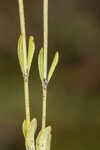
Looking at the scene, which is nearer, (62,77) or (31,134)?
(31,134)

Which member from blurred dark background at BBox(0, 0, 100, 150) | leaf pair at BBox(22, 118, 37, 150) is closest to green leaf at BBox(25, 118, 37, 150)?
leaf pair at BBox(22, 118, 37, 150)

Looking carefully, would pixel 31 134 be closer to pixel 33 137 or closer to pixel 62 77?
pixel 33 137

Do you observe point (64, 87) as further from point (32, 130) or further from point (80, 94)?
point (32, 130)

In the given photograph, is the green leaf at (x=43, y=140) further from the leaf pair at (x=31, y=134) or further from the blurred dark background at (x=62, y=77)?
the blurred dark background at (x=62, y=77)

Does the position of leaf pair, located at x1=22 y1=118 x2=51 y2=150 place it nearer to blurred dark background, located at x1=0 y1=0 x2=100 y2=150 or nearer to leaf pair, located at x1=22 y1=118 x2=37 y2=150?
leaf pair, located at x1=22 y1=118 x2=37 y2=150

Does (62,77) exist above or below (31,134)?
below

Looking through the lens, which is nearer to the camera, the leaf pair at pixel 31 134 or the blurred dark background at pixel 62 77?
the leaf pair at pixel 31 134

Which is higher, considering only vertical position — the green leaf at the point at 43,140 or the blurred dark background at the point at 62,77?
the green leaf at the point at 43,140

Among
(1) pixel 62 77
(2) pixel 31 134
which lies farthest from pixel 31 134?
(1) pixel 62 77

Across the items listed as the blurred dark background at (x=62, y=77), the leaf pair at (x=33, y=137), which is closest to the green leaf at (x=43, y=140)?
the leaf pair at (x=33, y=137)
